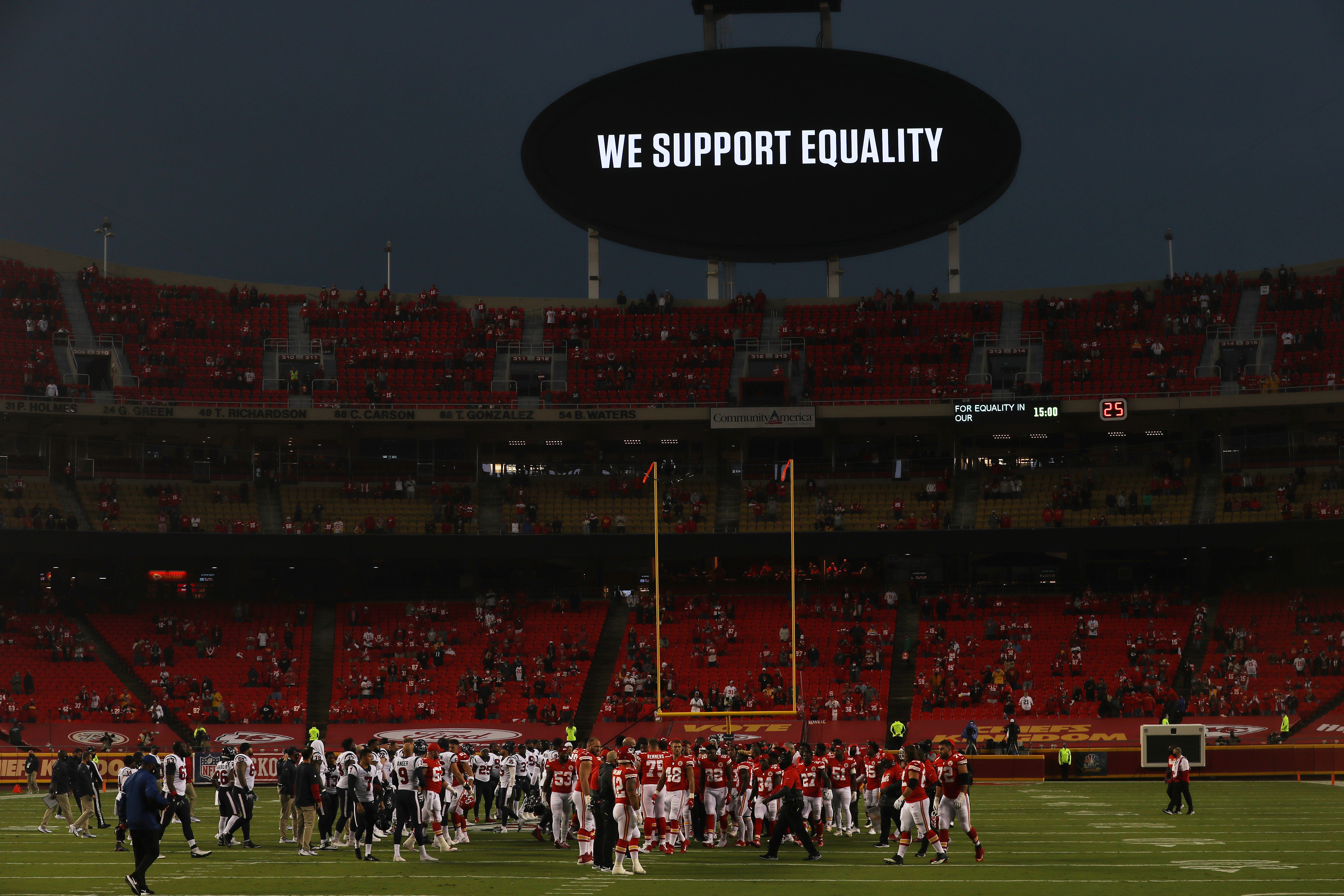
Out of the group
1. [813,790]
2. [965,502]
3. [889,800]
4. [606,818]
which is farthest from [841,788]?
[965,502]

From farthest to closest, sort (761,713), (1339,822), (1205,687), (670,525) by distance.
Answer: (670,525) < (1205,687) < (761,713) < (1339,822)

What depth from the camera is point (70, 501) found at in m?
42.2

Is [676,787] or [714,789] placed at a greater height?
[676,787]

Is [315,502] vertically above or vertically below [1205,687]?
above

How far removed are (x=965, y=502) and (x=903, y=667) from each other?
299 inches

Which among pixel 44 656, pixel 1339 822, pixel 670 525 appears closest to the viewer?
pixel 1339 822

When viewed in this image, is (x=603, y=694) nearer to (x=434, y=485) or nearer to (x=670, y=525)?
(x=670, y=525)

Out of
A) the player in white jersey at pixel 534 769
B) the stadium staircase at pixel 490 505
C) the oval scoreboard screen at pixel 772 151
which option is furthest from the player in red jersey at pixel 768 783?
the oval scoreboard screen at pixel 772 151

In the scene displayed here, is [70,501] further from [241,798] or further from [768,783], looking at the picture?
[768,783]

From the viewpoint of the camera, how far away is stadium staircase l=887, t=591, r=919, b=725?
3684cm

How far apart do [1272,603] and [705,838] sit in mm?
27736

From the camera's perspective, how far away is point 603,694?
38.2m

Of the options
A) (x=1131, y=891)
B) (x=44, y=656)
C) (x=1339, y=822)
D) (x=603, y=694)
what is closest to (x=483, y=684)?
(x=603, y=694)

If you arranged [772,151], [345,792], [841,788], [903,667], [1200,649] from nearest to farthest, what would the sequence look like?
[345,792], [841,788], [1200,649], [903,667], [772,151]
